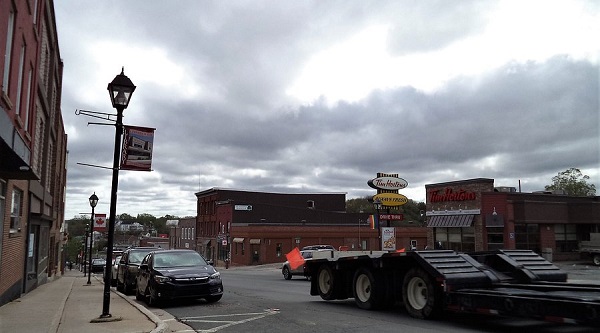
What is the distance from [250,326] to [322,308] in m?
2.92

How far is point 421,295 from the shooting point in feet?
34.4

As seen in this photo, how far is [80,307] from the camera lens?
13.7 metres

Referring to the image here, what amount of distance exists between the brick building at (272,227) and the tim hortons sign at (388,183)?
108 feet

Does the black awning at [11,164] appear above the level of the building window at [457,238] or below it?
above

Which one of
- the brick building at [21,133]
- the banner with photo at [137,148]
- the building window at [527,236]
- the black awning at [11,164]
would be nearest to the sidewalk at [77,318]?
the brick building at [21,133]

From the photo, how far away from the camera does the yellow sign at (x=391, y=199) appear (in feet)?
89.4

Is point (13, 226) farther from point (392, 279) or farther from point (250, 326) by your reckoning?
point (392, 279)

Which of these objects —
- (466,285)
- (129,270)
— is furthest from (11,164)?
(129,270)

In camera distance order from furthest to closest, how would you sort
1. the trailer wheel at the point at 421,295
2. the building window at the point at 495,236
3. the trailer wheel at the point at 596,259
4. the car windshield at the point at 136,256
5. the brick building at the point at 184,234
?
the brick building at the point at 184,234 → the building window at the point at 495,236 → the trailer wheel at the point at 596,259 → the car windshield at the point at 136,256 → the trailer wheel at the point at 421,295

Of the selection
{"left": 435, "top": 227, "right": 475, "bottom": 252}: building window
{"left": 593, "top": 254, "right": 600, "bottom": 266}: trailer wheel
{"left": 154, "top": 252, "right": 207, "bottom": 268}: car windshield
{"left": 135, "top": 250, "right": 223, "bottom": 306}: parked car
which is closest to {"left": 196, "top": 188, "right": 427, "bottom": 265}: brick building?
{"left": 435, "top": 227, "right": 475, "bottom": 252}: building window

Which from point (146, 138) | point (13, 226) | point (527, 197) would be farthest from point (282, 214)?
point (146, 138)

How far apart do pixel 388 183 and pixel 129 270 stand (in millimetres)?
14056

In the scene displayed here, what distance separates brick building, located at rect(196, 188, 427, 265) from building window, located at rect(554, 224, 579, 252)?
25.7m

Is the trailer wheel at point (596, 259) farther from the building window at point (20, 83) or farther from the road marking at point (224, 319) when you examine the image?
the building window at point (20, 83)
